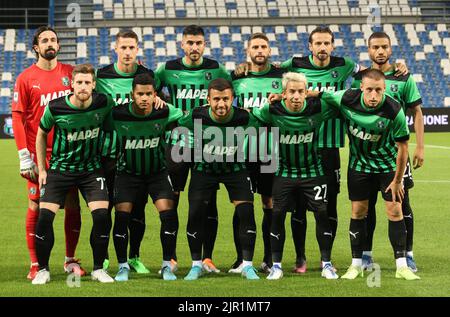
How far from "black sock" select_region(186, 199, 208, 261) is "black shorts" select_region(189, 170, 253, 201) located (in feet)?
0.19

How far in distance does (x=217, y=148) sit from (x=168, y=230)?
764mm

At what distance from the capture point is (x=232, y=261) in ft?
26.9

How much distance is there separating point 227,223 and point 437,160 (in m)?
9.18

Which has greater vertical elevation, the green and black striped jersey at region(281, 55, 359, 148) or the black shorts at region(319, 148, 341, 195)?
the green and black striped jersey at region(281, 55, 359, 148)

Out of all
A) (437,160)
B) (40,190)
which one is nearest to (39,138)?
(40,190)

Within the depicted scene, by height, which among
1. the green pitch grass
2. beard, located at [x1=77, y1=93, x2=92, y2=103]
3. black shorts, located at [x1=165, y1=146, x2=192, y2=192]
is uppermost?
beard, located at [x1=77, y1=93, x2=92, y2=103]

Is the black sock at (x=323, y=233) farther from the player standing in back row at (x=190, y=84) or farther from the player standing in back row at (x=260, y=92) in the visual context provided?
the player standing in back row at (x=190, y=84)

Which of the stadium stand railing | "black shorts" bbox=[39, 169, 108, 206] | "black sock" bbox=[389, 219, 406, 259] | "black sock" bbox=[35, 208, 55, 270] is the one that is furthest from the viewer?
the stadium stand railing

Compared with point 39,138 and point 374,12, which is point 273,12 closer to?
point 374,12

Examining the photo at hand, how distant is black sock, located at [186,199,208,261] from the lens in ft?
23.8

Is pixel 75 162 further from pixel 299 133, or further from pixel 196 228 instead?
pixel 299 133

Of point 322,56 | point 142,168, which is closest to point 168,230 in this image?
point 142,168

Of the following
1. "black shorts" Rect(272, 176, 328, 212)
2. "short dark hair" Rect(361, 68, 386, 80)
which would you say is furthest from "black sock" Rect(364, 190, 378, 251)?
"short dark hair" Rect(361, 68, 386, 80)

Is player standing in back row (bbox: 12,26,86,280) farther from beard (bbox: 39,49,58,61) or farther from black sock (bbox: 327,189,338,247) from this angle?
black sock (bbox: 327,189,338,247)
